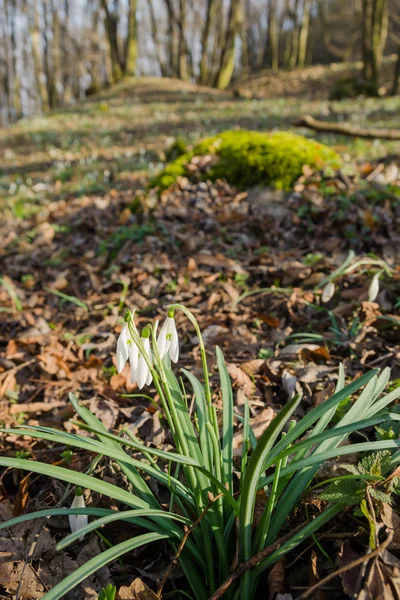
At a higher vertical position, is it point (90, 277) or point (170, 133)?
point (170, 133)

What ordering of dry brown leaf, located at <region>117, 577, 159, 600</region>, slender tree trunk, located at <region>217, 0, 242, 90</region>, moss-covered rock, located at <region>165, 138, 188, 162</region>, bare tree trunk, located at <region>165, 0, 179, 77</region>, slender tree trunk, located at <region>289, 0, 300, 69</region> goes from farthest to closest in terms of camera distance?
slender tree trunk, located at <region>289, 0, 300, 69</region> < bare tree trunk, located at <region>165, 0, 179, 77</region> < slender tree trunk, located at <region>217, 0, 242, 90</region> < moss-covered rock, located at <region>165, 138, 188, 162</region> < dry brown leaf, located at <region>117, 577, 159, 600</region>

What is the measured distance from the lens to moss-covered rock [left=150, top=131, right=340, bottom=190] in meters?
5.18

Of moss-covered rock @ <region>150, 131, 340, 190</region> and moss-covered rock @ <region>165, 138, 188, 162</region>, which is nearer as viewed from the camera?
moss-covered rock @ <region>150, 131, 340, 190</region>

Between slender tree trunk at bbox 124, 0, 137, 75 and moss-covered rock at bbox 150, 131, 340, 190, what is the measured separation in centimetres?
2016

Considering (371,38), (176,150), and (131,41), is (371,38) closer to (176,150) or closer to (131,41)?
(176,150)

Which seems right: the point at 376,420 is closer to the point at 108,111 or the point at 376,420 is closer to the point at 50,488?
the point at 50,488

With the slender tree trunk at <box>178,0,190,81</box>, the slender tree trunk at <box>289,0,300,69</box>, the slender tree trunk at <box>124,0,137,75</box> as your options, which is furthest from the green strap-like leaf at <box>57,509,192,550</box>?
the slender tree trunk at <box>289,0,300,69</box>

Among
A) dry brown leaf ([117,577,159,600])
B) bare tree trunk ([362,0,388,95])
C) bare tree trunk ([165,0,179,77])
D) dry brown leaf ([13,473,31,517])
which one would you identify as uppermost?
bare tree trunk ([165,0,179,77])

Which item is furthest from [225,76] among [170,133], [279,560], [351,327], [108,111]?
[279,560]

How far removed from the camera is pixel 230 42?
866 inches

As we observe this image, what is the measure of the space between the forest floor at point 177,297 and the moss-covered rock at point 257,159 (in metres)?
0.17

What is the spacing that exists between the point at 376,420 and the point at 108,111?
16.9 meters

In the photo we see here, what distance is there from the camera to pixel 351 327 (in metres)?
2.80

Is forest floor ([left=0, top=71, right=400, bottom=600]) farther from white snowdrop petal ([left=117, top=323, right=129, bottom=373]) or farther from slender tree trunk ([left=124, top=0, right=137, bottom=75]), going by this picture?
slender tree trunk ([left=124, top=0, right=137, bottom=75])
